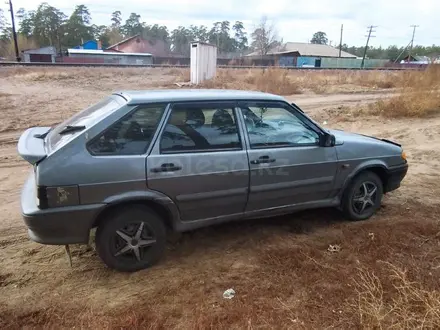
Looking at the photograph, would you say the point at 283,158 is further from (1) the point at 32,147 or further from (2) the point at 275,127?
(1) the point at 32,147

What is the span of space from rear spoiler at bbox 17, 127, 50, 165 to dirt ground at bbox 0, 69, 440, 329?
118 centimetres

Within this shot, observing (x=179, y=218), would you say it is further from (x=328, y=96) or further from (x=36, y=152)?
(x=328, y=96)

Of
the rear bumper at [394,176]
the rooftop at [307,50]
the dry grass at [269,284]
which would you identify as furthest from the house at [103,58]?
the dry grass at [269,284]

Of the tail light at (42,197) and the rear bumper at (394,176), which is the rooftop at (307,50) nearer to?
the rear bumper at (394,176)

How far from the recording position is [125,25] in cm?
9825

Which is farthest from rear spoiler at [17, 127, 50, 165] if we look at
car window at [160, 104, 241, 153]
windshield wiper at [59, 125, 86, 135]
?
car window at [160, 104, 241, 153]

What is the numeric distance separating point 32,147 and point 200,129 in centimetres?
154

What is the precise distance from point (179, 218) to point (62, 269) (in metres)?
1.24

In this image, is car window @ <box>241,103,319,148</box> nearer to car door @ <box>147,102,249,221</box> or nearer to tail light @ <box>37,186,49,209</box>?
car door @ <box>147,102,249,221</box>

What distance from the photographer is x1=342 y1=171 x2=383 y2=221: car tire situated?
4.61 metres

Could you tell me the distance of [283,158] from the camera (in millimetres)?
3977

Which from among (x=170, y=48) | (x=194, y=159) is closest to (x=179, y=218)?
(x=194, y=159)

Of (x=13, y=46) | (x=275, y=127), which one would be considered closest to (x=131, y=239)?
(x=275, y=127)

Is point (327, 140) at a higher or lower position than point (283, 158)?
higher
